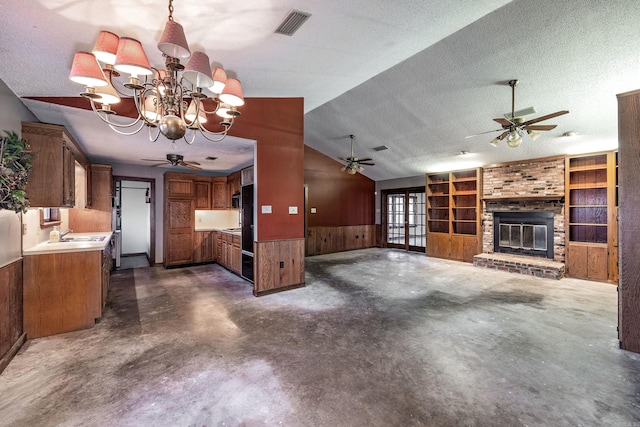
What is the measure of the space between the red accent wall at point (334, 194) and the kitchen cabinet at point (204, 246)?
2821mm

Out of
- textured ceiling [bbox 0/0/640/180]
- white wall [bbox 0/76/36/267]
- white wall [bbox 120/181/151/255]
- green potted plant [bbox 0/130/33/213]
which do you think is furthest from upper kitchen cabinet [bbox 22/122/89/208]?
white wall [bbox 120/181/151/255]

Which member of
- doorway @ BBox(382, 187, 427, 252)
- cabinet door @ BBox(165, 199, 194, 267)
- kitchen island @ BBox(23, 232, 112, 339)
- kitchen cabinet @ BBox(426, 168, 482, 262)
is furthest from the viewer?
doorway @ BBox(382, 187, 427, 252)

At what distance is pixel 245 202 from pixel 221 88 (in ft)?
9.23

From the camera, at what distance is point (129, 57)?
1663mm

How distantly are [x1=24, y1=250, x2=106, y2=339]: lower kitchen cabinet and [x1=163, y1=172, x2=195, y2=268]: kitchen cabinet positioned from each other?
3.07m

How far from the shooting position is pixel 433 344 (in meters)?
2.77

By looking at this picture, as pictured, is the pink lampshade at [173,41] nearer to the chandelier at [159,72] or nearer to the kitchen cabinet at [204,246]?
the chandelier at [159,72]

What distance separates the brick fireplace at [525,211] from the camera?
5.80 m

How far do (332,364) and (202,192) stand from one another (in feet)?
18.5

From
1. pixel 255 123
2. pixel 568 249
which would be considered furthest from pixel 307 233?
pixel 568 249

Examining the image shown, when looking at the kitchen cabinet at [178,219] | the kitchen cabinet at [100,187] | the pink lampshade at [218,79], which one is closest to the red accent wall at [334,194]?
the kitchen cabinet at [178,219]

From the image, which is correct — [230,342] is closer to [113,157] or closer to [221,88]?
[221,88]

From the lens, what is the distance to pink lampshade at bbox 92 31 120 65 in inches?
68.7

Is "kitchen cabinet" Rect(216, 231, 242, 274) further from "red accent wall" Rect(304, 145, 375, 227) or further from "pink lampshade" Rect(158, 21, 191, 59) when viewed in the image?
"pink lampshade" Rect(158, 21, 191, 59)
